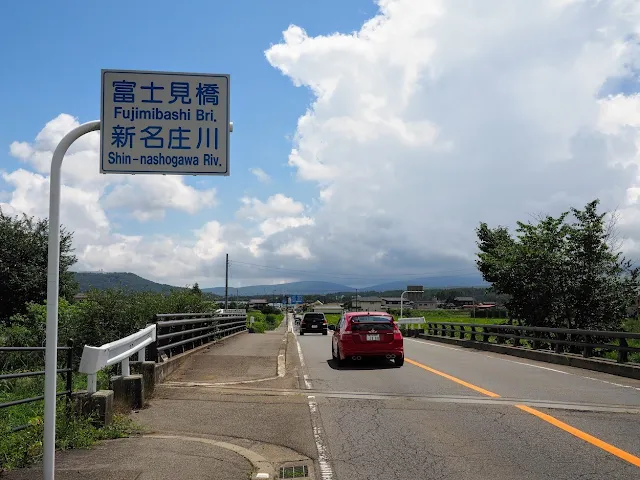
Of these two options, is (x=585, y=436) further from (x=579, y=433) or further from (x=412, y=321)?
(x=412, y=321)

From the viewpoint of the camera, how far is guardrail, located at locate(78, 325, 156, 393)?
7414 mm

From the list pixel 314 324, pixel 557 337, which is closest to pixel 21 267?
pixel 314 324

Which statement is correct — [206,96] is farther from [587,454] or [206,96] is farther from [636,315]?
[636,315]

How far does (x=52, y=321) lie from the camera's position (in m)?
5.04

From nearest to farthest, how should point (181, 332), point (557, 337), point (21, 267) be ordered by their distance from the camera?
point (181, 332), point (557, 337), point (21, 267)

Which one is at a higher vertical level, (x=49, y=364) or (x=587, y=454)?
(x=49, y=364)

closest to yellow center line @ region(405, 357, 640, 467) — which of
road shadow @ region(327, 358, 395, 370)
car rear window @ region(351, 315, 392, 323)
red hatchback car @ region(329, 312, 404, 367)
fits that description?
red hatchback car @ region(329, 312, 404, 367)

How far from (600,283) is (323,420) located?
73.2 feet

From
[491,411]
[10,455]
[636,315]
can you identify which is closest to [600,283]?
[636,315]

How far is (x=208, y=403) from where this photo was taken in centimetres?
1004

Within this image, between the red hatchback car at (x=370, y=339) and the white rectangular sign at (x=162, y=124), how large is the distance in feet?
36.1

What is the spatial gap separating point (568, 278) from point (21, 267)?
30849mm

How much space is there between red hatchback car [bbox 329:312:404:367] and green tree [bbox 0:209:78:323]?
1006 inches

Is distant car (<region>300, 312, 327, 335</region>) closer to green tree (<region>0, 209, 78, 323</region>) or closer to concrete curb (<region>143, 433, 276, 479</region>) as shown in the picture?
green tree (<region>0, 209, 78, 323</region>)
